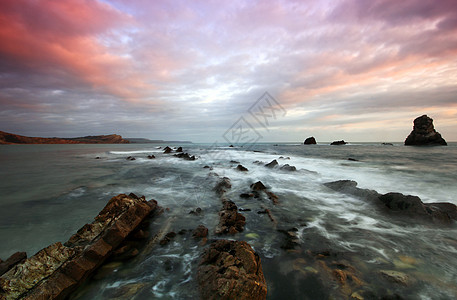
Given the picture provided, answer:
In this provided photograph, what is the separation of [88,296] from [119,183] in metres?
8.19

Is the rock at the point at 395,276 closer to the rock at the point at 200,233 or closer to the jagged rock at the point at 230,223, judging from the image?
the jagged rock at the point at 230,223

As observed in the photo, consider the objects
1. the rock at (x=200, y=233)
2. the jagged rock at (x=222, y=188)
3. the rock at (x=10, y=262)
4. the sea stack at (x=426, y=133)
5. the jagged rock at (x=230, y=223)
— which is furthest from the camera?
the sea stack at (x=426, y=133)

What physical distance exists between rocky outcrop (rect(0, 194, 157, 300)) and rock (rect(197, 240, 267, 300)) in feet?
5.96

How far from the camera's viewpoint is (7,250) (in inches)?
147

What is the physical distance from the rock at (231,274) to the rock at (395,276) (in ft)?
6.72

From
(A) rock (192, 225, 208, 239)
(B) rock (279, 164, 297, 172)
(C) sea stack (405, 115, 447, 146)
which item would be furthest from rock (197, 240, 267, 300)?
(C) sea stack (405, 115, 447, 146)

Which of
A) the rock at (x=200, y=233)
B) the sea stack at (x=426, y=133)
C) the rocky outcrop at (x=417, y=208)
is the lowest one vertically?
the rock at (x=200, y=233)

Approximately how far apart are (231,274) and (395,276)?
2.69 m

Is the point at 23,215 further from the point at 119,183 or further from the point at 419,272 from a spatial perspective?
the point at 419,272

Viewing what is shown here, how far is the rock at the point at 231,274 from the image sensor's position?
233 centimetres

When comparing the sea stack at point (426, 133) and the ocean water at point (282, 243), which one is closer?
the ocean water at point (282, 243)

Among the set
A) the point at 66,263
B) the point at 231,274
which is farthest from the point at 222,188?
A: the point at 66,263

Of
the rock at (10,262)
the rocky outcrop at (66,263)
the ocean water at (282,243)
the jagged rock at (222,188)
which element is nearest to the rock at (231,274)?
the ocean water at (282,243)

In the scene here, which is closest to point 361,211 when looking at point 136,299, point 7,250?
point 136,299
